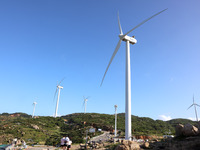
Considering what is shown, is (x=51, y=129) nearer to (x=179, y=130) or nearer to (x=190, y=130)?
(x=179, y=130)

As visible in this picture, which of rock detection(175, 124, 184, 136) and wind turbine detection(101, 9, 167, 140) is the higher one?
wind turbine detection(101, 9, 167, 140)

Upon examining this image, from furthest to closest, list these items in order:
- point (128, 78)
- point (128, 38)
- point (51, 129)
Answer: point (51, 129)
point (128, 38)
point (128, 78)

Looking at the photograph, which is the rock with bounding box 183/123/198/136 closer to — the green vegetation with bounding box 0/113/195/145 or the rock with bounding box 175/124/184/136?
the rock with bounding box 175/124/184/136

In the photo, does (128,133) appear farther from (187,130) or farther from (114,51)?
(114,51)

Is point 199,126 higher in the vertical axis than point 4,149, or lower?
higher

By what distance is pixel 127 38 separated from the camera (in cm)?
3656

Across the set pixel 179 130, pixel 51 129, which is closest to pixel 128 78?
pixel 179 130

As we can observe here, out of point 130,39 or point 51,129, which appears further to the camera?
point 51,129

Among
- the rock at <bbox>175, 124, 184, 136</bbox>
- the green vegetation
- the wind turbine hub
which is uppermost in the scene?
the wind turbine hub

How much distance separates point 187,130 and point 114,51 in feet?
77.9

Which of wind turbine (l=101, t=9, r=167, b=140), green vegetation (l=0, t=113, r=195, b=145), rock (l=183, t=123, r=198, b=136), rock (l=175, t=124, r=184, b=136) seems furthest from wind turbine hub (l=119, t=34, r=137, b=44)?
green vegetation (l=0, t=113, r=195, b=145)

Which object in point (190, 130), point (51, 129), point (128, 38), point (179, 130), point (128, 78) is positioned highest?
point (128, 38)

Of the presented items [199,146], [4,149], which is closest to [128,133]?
[199,146]

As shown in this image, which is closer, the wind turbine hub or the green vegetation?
the wind turbine hub
